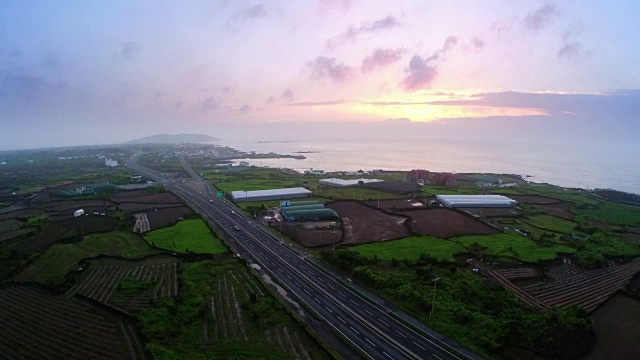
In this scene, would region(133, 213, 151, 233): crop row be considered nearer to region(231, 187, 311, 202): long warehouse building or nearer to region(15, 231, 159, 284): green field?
region(15, 231, 159, 284): green field

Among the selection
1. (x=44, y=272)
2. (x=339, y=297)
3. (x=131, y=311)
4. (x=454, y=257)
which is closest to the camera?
(x=131, y=311)

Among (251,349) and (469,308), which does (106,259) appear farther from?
(469,308)

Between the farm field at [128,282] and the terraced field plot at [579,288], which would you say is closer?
the farm field at [128,282]

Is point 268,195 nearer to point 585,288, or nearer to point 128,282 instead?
point 128,282

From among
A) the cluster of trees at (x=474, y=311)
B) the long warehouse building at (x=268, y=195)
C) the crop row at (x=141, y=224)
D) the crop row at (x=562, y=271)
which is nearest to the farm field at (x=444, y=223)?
the crop row at (x=562, y=271)

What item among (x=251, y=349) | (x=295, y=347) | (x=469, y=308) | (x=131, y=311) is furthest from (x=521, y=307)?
(x=131, y=311)

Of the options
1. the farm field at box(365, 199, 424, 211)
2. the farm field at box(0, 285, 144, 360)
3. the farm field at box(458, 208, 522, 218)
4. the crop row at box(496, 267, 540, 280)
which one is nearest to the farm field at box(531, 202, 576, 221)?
the farm field at box(458, 208, 522, 218)

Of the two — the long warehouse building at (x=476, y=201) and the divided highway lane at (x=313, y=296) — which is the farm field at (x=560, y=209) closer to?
the long warehouse building at (x=476, y=201)
